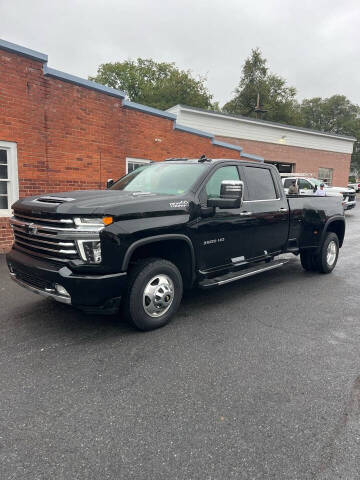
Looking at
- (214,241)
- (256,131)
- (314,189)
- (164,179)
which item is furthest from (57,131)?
(256,131)

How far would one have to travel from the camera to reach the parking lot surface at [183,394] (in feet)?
6.52

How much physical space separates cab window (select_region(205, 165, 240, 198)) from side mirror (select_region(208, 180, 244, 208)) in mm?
215

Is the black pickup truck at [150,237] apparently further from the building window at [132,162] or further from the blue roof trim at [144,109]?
the blue roof trim at [144,109]

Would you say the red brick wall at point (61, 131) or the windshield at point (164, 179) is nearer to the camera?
the windshield at point (164, 179)

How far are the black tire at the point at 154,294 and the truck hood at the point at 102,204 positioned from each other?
0.59 meters

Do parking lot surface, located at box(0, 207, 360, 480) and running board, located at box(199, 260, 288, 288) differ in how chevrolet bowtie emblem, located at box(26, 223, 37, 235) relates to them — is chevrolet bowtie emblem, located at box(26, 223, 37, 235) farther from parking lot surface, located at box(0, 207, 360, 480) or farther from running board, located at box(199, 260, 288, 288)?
running board, located at box(199, 260, 288, 288)

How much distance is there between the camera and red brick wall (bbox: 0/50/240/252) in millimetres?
7309

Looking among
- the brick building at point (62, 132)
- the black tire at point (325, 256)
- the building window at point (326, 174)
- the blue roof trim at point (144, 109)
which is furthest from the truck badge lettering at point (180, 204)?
the building window at point (326, 174)

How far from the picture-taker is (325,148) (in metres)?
25.9

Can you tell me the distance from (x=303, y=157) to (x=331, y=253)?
1992 centimetres

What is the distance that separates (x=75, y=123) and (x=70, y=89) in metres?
0.80

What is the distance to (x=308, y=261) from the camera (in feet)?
21.2

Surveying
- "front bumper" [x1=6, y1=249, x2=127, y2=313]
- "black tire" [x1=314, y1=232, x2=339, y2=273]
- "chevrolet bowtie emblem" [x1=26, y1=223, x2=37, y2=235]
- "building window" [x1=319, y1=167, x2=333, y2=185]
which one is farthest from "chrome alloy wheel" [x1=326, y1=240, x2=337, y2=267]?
"building window" [x1=319, y1=167, x2=333, y2=185]

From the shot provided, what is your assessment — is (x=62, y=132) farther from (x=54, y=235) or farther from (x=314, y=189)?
(x=314, y=189)
